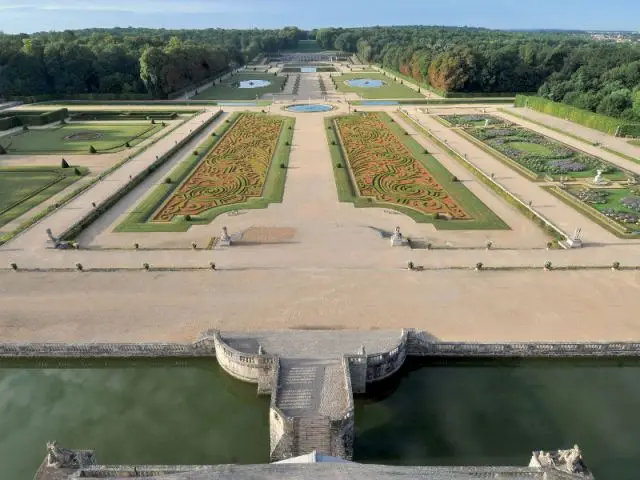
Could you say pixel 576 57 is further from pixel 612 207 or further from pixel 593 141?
pixel 612 207

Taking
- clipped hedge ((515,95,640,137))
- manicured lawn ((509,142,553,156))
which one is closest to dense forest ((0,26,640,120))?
clipped hedge ((515,95,640,137))

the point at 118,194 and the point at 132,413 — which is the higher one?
the point at 118,194

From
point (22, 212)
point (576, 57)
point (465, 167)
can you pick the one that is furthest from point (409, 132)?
point (576, 57)

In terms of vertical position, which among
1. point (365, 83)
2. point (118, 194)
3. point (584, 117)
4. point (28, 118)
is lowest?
Result: point (118, 194)

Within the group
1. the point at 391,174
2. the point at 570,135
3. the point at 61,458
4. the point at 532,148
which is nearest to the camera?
the point at 61,458

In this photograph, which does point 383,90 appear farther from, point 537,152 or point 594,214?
point 594,214

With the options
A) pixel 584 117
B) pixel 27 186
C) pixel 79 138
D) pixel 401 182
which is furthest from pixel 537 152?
pixel 79 138
